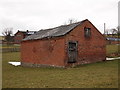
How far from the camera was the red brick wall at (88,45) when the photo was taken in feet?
80.0

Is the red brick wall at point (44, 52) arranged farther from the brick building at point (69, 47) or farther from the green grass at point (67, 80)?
the green grass at point (67, 80)

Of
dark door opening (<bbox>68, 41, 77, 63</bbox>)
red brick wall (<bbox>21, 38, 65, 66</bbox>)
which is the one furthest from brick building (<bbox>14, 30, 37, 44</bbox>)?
dark door opening (<bbox>68, 41, 77, 63</bbox>)

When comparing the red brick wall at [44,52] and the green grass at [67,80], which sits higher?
the red brick wall at [44,52]

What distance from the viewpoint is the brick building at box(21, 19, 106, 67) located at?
2319cm

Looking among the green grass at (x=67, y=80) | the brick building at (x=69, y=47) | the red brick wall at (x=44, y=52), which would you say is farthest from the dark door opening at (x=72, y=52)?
the green grass at (x=67, y=80)

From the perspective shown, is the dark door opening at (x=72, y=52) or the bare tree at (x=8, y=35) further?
the bare tree at (x=8, y=35)

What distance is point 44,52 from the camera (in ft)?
86.9

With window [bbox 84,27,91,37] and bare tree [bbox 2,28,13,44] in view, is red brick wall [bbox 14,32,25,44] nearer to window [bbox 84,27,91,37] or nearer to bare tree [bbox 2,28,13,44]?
bare tree [bbox 2,28,13,44]

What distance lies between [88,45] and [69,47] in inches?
150

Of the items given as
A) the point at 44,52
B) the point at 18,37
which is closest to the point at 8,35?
the point at 18,37

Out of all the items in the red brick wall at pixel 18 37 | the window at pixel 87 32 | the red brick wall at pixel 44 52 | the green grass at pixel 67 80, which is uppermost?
the red brick wall at pixel 18 37

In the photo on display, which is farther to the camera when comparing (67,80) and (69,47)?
(69,47)

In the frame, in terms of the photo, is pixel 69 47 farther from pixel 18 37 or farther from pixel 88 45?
pixel 18 37

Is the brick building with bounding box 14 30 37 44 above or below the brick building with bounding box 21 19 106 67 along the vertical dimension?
above
